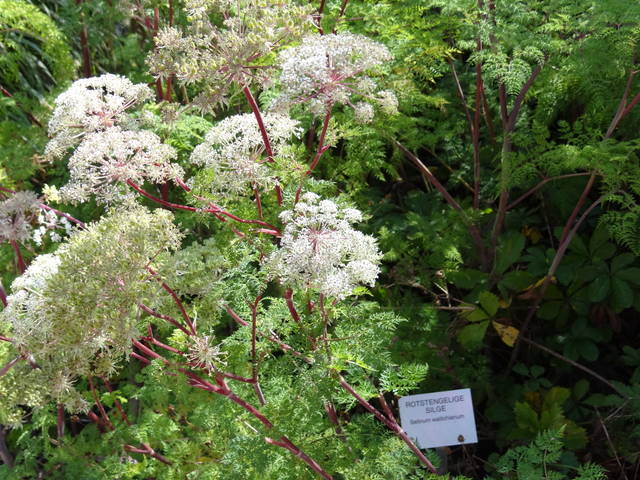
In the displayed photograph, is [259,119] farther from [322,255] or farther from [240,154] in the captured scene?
[322,255]

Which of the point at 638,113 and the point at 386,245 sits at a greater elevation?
the point at 638,113

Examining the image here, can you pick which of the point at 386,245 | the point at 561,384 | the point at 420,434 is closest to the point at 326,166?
the point at 386,245

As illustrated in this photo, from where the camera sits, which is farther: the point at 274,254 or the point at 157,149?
the point at 157,149

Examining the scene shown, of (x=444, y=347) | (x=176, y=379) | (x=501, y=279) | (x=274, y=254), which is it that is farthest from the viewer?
(x=501, y=279)

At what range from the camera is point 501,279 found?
306cm

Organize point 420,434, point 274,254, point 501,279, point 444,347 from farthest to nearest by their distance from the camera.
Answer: point 501,279, point 444,347, point 420,434, point 274,254

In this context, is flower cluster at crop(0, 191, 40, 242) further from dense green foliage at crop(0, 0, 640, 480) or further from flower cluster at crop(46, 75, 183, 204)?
flower cluster at crop(46, 75, 183, 204)

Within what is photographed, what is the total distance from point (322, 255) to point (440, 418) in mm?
888

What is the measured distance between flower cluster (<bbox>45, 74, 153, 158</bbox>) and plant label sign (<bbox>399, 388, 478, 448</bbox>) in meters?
1.41

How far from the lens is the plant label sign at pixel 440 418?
220 centimetres

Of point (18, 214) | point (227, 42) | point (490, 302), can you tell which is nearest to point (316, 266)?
point (227, 42)

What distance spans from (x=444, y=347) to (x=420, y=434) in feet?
2.12

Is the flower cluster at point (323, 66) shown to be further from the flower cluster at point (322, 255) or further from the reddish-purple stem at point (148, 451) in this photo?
the reddish-purple stem at point (148, 451)

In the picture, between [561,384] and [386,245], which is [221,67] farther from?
[561,384]
